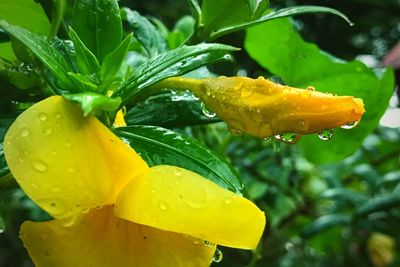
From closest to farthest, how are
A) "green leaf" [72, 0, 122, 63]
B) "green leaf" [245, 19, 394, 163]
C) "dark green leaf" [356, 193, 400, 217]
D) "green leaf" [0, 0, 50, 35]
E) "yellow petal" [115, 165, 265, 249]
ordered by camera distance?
"yellow petal" [115, 165, 265, 249]
"green leaf" [72, 0, 122, 63]
"green leaf" [0, 0, 50, 35]
"green leaf" [245, 19, 394, 163]
"dark green leaf" [356, 193, 400, 217]

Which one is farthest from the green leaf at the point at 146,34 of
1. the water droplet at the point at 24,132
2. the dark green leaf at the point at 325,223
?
the dark green leaf at the point at 325,223

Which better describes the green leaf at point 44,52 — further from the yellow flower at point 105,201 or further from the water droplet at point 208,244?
the water droplet at point 208,244

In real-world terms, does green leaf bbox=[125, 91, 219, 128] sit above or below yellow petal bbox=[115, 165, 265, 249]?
below

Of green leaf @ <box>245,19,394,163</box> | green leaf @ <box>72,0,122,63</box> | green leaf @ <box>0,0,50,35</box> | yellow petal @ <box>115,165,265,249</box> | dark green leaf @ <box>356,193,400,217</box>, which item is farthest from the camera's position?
dark green leaf @ <box>356,193,400,217</box>

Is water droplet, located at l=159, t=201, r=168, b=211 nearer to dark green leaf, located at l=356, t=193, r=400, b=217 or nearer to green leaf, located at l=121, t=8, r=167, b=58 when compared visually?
green leaf, located at l=121, t=8, r=167, b=58

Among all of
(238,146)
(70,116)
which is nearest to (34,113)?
(70,116)

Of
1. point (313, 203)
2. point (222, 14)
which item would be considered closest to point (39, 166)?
point (222, 14)

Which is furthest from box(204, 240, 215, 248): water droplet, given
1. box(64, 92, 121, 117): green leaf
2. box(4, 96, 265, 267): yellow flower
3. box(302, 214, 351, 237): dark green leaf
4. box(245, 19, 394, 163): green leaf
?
box(302, 214, 351, 237): dark green leaf
